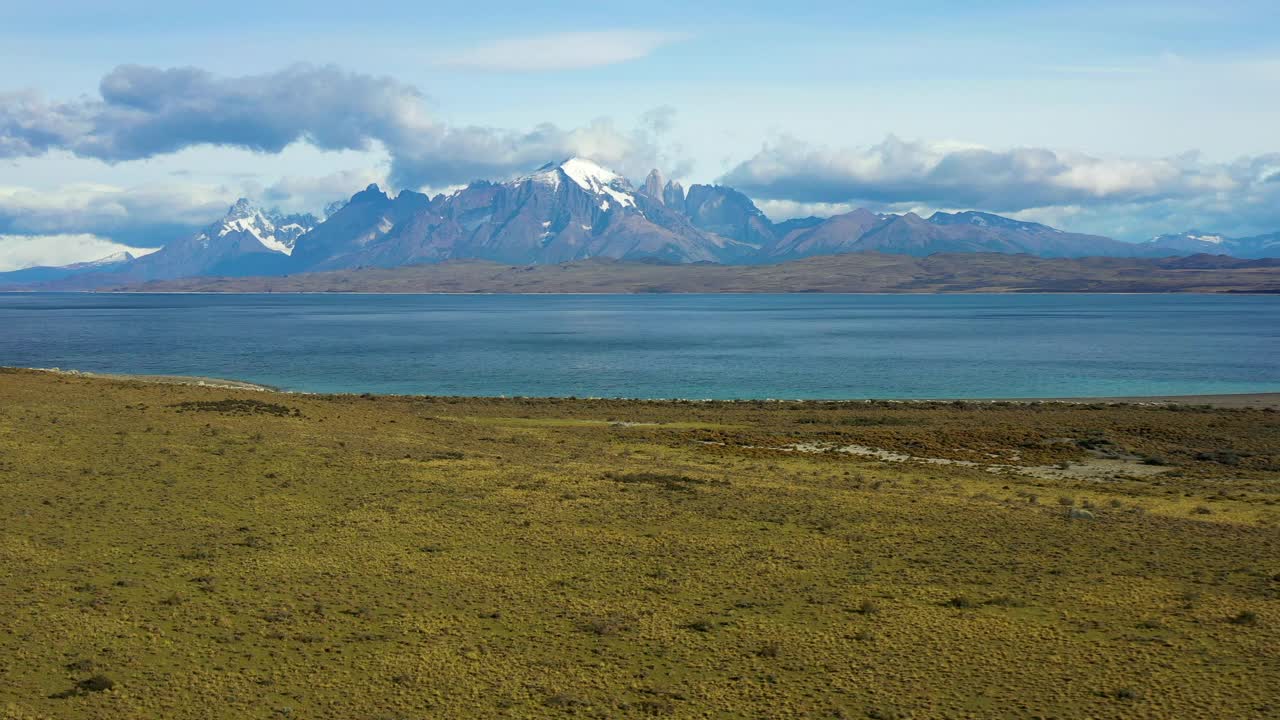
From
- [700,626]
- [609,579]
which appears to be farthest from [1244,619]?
[609,579]

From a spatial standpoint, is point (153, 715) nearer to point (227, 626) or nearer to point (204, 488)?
point (227, 626)

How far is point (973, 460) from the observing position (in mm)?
45969

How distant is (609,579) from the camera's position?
24.6 metres

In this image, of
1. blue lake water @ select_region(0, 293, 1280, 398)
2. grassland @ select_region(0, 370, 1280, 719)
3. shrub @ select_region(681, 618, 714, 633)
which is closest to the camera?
grassland @ select_region(0, 370, 1280, 719)

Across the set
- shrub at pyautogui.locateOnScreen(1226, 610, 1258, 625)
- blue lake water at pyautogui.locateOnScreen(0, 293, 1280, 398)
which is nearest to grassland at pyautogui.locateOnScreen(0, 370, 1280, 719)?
shrub at pyautogui.locateOnScreen(1226, 610, 1258, 625)

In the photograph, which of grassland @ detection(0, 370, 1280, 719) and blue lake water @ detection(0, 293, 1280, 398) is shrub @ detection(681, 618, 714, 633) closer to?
grassland @ detection(0, 370, 1280, 719)

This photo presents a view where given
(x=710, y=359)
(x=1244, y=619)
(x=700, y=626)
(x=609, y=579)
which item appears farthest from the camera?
(x=710, y=359)

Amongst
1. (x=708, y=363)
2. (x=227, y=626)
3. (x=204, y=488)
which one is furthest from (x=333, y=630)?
(x=708, y=363)

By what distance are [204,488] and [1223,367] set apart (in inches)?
4348

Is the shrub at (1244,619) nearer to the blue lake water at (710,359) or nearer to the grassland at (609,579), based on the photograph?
the grassland at (609,579)

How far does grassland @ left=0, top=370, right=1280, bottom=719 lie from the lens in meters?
17.9

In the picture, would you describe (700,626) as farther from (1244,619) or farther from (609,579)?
(1244,619)

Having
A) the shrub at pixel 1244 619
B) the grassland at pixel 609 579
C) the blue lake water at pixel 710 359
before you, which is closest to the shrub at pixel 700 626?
the grassland at pixel 609 579

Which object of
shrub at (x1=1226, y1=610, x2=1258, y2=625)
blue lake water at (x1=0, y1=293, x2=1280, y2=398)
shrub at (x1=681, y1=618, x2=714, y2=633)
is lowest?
blue lake water at (x1=0, y1=293, x2=1280, y2=398)
